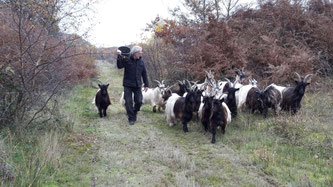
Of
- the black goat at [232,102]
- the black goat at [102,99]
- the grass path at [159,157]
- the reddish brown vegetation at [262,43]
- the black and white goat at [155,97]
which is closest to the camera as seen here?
the grass path at [159,157]

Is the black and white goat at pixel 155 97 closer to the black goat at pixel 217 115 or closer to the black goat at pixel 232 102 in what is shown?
the black goat at pixel 232 102

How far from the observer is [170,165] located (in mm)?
4398

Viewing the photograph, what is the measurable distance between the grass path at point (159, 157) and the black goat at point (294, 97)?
201cm

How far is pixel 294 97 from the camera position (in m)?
7.45

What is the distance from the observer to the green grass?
3.77 metres

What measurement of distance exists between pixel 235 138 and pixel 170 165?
2.25 m

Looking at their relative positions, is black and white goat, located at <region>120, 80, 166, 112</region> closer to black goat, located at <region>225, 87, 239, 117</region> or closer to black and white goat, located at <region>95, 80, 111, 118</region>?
black and white goat, located at <region>95, 80, 111, 118</region>

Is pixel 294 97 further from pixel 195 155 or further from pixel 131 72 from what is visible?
pixel 131 72

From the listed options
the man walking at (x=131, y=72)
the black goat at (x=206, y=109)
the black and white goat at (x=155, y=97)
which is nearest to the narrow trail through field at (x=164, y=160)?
the black goat at (x=206, y=109)

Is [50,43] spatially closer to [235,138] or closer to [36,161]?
[36,161]

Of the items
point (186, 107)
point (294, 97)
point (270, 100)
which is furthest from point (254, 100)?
point (186, 107)

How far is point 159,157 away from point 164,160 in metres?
0.17

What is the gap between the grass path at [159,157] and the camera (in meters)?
3.77

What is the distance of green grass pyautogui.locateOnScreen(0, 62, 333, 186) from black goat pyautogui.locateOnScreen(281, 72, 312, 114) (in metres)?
0.67
